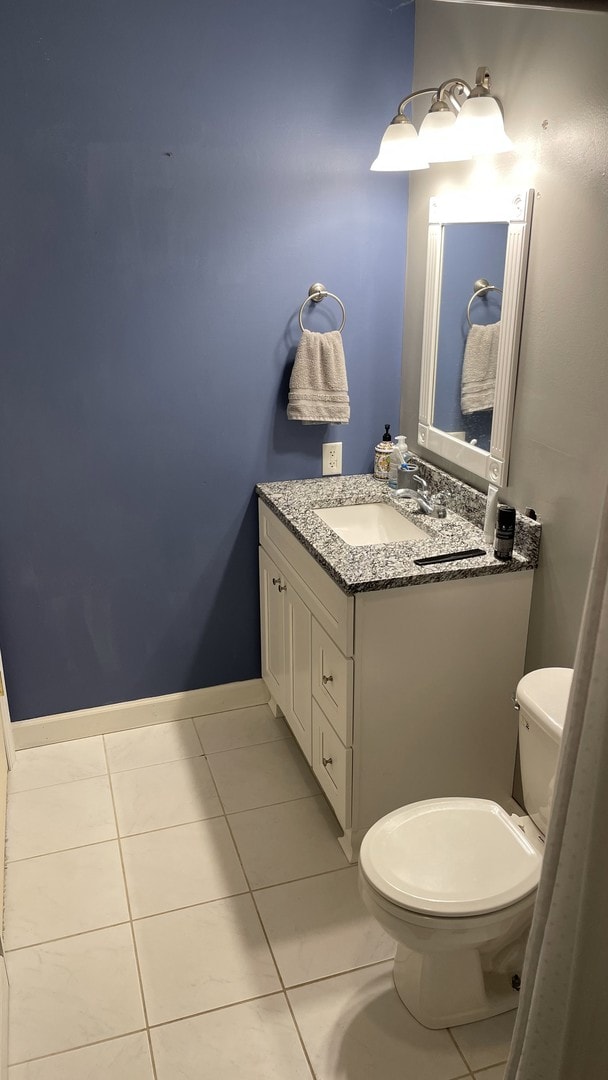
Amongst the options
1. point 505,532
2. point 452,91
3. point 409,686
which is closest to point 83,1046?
point 409,686

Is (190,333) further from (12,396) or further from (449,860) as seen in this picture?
(449,860)

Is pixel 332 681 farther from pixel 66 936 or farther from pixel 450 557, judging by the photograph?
pixel 66 936

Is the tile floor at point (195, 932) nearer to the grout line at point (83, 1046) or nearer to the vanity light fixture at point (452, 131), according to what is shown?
the grout line at point (83, 1046)

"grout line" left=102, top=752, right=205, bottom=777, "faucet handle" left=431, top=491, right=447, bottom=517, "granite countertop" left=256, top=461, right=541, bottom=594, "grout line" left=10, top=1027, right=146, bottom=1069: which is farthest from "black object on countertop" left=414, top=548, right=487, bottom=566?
"grout line" left=10, top=1027, right=146, bottom=1069

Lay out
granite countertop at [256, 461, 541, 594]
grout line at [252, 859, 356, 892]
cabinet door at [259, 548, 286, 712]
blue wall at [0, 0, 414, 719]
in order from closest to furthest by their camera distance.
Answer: granite countertop at [256, 461, 541, 594]
grout line at [252, 859, 356, 892]
blue wall at [0, 0, 414, 719]
cabinet door at [259, 548, 286, 712]

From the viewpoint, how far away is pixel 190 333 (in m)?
2.60

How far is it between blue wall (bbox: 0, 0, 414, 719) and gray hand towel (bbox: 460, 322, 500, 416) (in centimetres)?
47

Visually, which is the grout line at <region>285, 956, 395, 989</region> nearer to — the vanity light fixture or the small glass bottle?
the small glass bottle

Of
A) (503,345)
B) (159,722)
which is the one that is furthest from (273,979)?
(503,345)

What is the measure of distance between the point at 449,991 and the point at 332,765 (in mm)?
657

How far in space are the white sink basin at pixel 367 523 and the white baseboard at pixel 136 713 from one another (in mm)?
719

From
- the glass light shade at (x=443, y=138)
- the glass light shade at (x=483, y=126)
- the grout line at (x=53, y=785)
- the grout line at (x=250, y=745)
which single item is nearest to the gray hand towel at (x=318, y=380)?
the glass light shade at (x=443, y=138)

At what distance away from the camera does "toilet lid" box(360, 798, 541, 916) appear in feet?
5.49

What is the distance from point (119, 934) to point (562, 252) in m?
1.92
